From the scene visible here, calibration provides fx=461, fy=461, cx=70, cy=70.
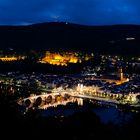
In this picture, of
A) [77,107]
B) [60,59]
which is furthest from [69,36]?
[77,107]

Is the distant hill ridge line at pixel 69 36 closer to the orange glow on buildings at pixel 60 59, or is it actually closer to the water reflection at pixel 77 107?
the orange glow on buildings at pixel 60 59

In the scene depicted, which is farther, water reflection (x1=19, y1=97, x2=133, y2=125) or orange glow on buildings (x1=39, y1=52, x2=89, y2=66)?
orange glow on buildings (x1=39, y1=52, x2=89, y2=66)

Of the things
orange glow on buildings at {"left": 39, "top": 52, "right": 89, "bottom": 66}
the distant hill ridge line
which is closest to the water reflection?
orange glow on buildings at {"left": 39, "top": 52, "right": 89, "bottom": 66}

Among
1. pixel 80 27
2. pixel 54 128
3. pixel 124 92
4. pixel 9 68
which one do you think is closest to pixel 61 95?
pixel 124 92

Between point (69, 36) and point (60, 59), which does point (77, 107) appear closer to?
point (60, 59)

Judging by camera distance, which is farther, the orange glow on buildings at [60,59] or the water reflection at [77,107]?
the orange glow on buildings at [60,59]

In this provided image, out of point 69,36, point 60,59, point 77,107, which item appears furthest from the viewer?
point 69,36

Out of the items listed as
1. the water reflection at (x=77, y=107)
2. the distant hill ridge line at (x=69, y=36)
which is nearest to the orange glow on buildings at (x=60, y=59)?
the distant hill ridge line at (x=69, y=36)

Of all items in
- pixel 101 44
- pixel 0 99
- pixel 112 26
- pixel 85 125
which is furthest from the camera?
pixel 112 26

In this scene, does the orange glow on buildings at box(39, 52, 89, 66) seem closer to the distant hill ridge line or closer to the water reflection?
the distant hill ridge line

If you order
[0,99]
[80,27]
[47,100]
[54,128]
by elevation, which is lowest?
[47,100]

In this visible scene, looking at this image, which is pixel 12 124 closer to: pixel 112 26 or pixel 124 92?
pixel 124 92
